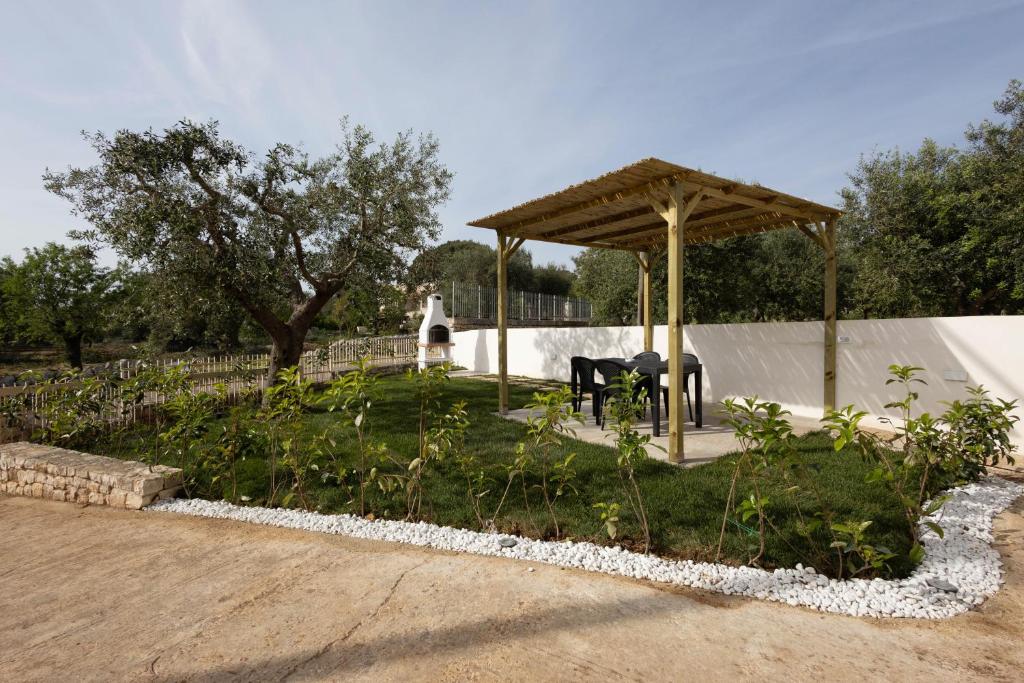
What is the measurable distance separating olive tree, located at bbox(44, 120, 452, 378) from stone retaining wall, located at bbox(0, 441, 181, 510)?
294 cm

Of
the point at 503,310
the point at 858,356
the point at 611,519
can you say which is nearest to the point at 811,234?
the point at 858,356

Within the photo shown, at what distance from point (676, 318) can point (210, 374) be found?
26.7ft

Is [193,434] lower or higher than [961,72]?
lower

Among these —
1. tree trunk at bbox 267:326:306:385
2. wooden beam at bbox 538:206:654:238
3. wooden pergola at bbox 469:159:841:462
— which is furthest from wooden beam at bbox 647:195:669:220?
tree trunk at bbox 267:326:306:385

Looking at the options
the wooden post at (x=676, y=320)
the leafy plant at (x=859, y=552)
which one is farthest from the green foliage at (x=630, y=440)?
the wooden post at (x=676, y=320)

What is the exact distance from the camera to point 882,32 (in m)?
7.34

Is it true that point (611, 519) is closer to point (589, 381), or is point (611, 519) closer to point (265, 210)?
point (589, 381)

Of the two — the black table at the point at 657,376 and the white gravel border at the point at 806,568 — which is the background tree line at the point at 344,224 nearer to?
the black table at the point at 657,376

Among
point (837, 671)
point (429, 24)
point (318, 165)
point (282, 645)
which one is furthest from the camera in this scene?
point (318, 165)

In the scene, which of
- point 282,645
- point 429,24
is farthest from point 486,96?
point 282,645

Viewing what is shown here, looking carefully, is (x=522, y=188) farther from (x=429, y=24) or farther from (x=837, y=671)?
(x=837, y=671)

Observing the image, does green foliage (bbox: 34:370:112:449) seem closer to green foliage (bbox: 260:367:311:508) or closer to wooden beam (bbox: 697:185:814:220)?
green foliage (bbox: 260:367:311:508)

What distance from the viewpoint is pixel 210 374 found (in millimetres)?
8539

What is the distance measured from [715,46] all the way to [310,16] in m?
5.53
